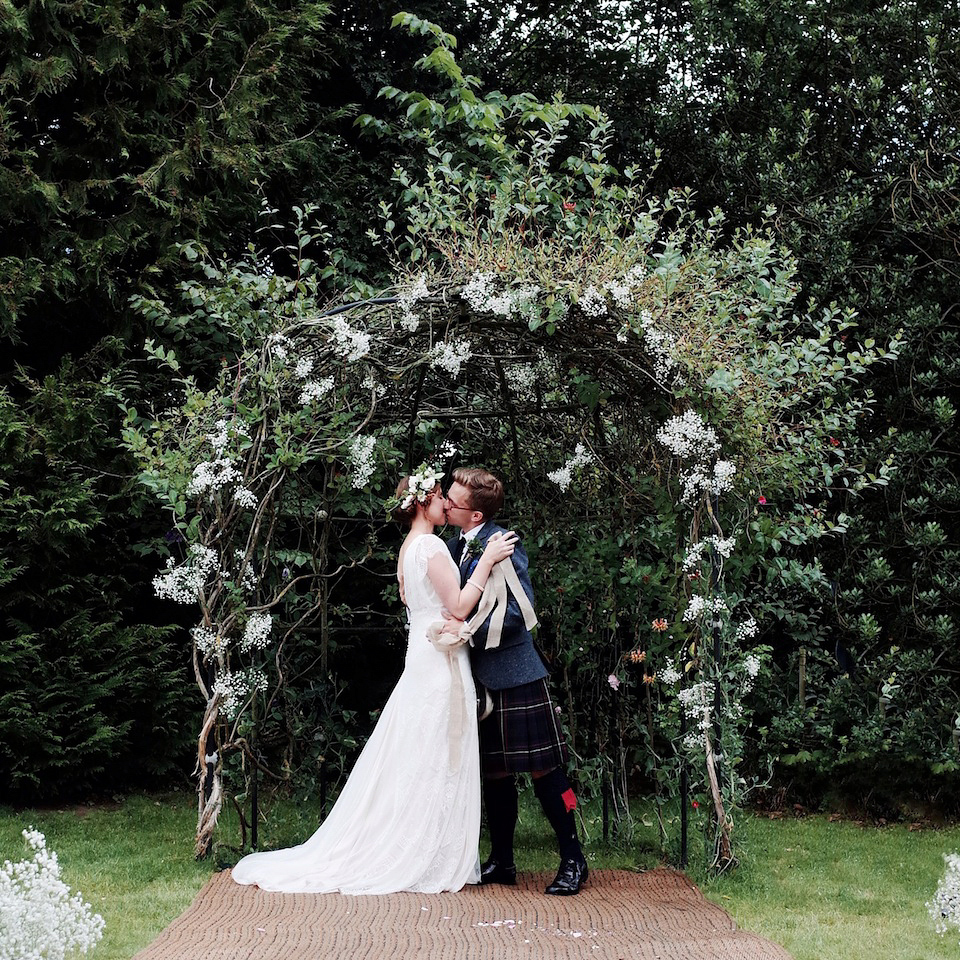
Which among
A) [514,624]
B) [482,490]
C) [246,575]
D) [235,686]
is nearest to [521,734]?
[514,624]

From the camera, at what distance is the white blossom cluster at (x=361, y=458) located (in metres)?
4.56

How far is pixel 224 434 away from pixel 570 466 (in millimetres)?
1594

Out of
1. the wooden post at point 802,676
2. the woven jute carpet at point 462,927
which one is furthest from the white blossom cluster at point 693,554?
the wooden post at point 802,676

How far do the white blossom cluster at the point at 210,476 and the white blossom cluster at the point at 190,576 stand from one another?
0.25 metres

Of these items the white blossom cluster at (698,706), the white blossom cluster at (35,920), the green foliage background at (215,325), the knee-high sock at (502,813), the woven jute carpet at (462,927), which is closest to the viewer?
the white blossom cluster at (35,920)

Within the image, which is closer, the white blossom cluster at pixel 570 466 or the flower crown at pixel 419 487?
the flower crown at pixel 419 487

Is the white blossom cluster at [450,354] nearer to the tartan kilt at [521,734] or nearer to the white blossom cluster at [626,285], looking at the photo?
the white blossom cluster at [626,285]

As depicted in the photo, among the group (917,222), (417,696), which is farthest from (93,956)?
(917,222)

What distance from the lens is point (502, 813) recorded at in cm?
449

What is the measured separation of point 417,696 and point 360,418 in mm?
1447

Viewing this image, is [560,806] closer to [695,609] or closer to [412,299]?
[695,609]

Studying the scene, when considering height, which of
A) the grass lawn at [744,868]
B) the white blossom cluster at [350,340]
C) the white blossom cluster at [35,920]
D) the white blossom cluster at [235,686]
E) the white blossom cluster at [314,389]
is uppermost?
the white blossom cluster at [350,340]

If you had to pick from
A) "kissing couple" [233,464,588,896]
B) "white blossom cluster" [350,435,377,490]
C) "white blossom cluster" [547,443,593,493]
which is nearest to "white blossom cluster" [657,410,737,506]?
"white blossom cluster" [547,443,593,493]

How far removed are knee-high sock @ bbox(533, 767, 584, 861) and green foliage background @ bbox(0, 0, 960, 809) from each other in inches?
A: 43.0
